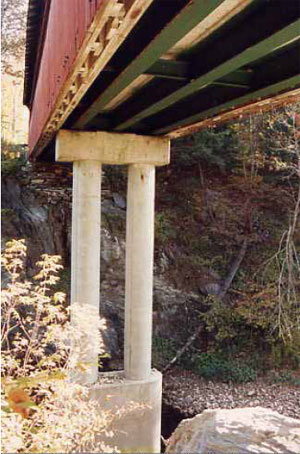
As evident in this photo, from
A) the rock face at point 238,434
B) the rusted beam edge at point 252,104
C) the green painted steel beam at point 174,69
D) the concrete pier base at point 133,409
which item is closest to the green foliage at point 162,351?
the concrete pier base at point 133,409

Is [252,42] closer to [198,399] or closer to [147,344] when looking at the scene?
[147,344]

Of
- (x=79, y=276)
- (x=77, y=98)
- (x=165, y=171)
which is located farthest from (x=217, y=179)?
(x=77, y=98)

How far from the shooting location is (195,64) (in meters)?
4.59

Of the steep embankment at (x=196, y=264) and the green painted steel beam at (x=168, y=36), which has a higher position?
the green painted steel beam at (x=168, y=36)

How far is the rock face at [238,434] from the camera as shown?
3.85 m

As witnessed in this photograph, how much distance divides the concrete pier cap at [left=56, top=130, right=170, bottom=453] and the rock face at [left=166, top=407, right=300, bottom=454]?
3.23m

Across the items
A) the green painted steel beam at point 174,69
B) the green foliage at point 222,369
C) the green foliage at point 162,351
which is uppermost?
the green painted steel beam at point 174,69

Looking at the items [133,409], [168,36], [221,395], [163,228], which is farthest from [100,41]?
[163,228]

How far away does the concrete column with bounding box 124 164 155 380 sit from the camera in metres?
8.18

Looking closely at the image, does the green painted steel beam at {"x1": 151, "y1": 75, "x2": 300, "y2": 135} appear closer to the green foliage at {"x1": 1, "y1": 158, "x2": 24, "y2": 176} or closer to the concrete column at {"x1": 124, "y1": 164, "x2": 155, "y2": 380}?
the concrete column at {"x1": 124, "y1": 164, "x2": 155, "y2": 380}

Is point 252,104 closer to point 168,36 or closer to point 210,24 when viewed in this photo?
point 210,24

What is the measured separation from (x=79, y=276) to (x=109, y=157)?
1986 millimetres

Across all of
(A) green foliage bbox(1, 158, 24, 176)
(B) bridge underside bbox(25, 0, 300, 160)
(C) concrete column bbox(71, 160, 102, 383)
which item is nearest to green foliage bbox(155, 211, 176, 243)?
(A) green foliage bbox(1, 158, 24, 176)

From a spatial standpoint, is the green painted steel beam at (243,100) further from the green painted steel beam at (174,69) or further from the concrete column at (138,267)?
the concrete column at (138,267)
